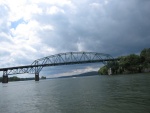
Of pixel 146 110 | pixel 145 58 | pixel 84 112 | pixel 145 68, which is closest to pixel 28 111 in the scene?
pixel 84 112

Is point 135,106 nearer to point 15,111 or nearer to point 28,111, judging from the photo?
point 28,111

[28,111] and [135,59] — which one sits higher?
[135,59]

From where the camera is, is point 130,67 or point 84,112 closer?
point 84,112

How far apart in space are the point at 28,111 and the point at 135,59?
174 meters

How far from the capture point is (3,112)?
32.3 meters

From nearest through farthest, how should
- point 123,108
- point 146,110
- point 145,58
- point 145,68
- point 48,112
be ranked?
point 146,110, point 123,108, point 48,112, point 145,68, point 145,58

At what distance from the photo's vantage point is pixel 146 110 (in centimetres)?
2373

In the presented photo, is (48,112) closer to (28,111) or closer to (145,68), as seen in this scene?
(28,111)


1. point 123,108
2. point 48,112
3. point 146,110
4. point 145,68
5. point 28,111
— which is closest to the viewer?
point 146,110

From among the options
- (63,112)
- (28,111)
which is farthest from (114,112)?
(28,111)

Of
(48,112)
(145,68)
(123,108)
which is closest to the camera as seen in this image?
(123,108)

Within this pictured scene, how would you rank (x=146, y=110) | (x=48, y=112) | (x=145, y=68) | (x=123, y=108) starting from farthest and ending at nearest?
(x=145, y=68), (x=48, y=112), (x=123, y=108), (x=146, y=110)

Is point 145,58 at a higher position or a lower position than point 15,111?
higher

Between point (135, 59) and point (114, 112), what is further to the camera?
point (135, 59)
